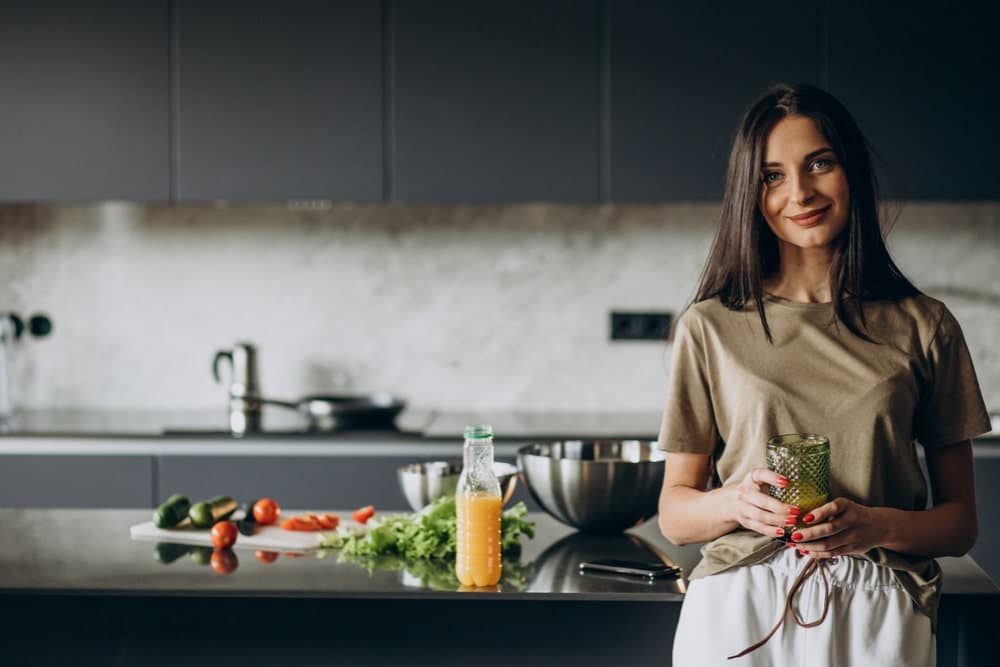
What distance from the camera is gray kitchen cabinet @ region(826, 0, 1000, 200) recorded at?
338 cm

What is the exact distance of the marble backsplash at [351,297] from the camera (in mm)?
3811

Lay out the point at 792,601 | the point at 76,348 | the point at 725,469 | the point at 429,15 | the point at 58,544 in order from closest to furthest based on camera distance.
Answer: the point at 792,601 → the point at 725,469 → the point at 58,544 → the point at 429,15 → the point at 76,348

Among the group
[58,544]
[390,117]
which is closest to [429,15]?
[390,117]

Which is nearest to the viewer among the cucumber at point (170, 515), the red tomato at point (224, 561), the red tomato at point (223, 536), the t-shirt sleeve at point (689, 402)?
the t-shirt sleeve at point (689, 402)

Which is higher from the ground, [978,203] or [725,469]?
[978,203]

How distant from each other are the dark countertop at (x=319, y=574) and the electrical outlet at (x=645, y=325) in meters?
1.81

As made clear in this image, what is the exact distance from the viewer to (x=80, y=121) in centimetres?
349

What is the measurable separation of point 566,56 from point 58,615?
2293mm

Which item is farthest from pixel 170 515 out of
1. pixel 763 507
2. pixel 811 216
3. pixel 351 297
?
pixel 351 297

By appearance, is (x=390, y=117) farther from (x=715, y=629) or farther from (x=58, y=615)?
(x=715, y=629)

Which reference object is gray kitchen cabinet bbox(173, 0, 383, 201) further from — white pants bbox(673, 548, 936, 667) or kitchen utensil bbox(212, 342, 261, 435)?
white pants bbox(673, 548, 936, 667)

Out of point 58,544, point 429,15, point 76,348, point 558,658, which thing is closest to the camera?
point 558,658

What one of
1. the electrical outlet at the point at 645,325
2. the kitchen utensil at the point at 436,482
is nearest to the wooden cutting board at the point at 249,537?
the kitchen utensil at the point at 436,482

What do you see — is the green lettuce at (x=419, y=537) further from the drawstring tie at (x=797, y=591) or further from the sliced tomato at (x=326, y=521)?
the drawstring tie at (x=797, y=591)
